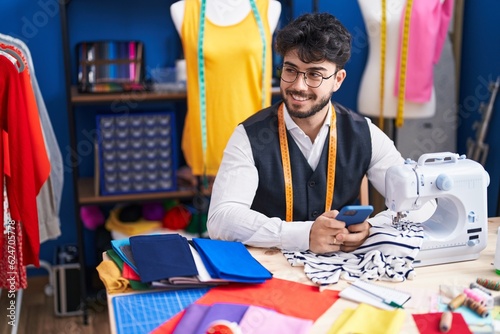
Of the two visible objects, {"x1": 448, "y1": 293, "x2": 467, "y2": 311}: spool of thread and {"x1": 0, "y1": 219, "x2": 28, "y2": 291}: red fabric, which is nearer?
{"x1": 448, "y1": 293, "x2": 467, "y2": 311}: spool of thread

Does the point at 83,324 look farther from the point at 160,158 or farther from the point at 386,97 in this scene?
the point at 386,97

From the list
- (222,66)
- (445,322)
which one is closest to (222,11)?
(222,66)

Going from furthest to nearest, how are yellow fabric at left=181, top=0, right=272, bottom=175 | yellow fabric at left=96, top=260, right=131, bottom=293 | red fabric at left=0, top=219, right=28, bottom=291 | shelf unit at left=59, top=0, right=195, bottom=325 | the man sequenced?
shelf unit at left=59, top=0, right=195, bottom=325 < yellow fabric at left=181, top=0, right=272, bottom=175 < red fabric at left=0, top=219, right=28, bottom=291 < the man < yellow fabric at left=96, top=260, right=131, bottom=293

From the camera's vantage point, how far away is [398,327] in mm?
1392

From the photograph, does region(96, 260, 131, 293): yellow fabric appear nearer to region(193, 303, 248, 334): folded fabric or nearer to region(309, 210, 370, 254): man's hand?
region(193, 303, 248, 334): folded fabric

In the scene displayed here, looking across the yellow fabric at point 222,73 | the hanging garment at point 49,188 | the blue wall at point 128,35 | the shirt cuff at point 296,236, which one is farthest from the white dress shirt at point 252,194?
the blue wall at point 128,35

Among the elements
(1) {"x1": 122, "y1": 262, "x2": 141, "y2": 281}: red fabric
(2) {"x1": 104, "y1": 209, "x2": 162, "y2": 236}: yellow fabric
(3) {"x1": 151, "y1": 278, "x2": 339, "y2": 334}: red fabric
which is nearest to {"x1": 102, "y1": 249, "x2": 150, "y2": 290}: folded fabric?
(1) {"x1": 122, "y1": 262, "x2": 141, "y2": 281}: red fabric

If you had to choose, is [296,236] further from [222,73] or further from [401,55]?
[401,55]

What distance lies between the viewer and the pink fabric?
3.23 meters

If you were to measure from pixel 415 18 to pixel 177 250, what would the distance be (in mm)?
2065

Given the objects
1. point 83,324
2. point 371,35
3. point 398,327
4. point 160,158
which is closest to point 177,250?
point 398,327

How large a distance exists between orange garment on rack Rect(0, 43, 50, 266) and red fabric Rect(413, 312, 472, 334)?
5.85 ft

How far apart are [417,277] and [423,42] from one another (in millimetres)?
1881

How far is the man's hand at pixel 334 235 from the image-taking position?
69.3 inches
